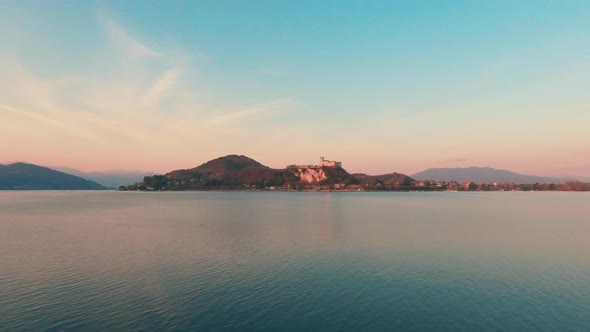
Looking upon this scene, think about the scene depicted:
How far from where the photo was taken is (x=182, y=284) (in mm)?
36406

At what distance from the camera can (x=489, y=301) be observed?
31.8 meters

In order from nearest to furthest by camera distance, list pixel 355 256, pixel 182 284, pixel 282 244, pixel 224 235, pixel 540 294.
A: 1. pixel 540 294
2. pixel 182 284
3. pixel 355 256
4. pixel 282 244
5. pixel 224 235

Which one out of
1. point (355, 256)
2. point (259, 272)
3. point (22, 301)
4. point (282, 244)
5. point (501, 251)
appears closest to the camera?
point (22, 301)

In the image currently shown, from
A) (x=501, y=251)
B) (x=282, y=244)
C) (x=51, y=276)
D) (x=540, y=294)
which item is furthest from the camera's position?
(x=282, y=244)

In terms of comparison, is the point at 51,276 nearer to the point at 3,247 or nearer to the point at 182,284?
the point at 182,284

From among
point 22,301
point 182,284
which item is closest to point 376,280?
point 182,284

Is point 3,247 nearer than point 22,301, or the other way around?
point 22,301

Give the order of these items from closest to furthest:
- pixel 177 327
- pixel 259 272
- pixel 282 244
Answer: pixel 177 327 < pixel 259 272 < pixel 282 244

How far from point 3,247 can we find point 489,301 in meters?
77.2

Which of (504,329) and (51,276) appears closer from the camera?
(504,329)

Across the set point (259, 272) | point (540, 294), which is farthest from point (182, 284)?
Answer: point (540, 294)

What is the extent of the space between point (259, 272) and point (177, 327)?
17.1m

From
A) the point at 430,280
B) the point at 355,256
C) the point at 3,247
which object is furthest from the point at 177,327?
the point at 3,247

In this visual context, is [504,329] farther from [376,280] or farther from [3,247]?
[3,247]
